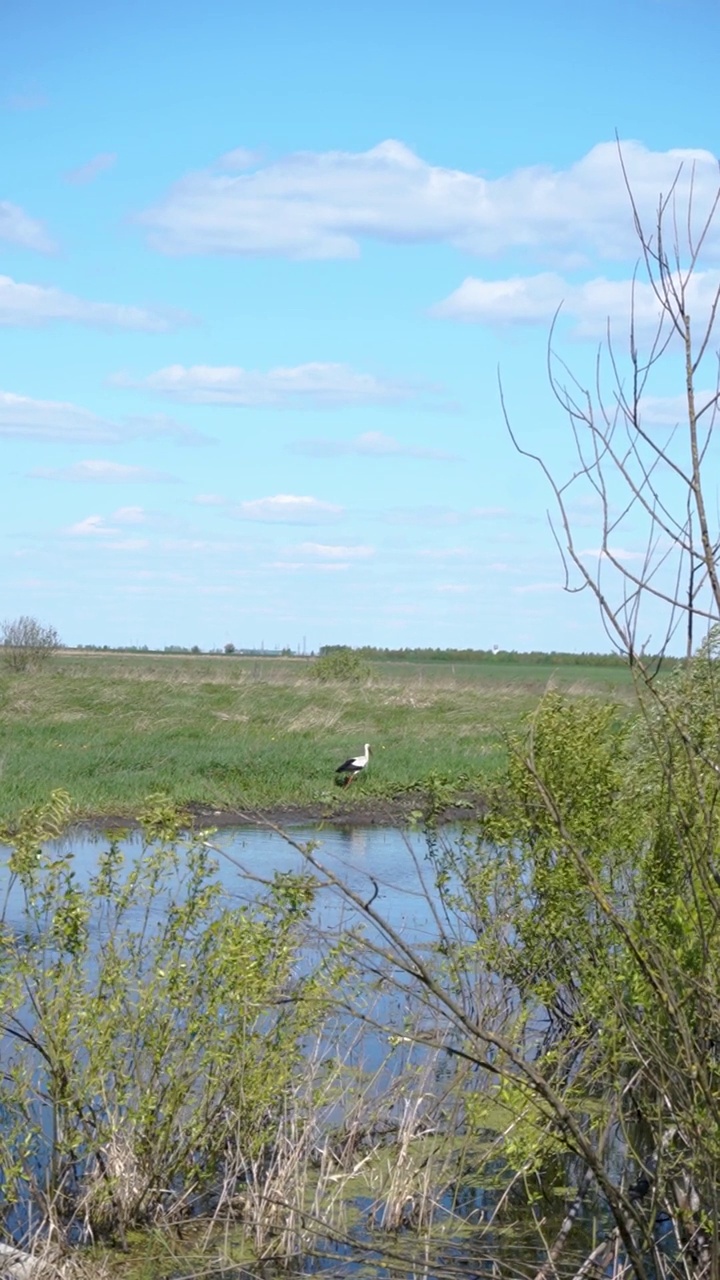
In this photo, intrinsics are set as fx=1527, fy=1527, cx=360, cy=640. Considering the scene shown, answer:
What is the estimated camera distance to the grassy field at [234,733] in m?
23.7

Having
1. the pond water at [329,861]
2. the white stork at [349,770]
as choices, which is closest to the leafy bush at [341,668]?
the white stork at [349,770]

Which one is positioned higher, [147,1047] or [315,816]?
[147,1047]

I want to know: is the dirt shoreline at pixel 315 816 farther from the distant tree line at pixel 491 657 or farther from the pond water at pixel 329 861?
the distant tree line at pixel 491 657

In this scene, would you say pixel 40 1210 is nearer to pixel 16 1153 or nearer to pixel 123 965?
pixel 16 1153

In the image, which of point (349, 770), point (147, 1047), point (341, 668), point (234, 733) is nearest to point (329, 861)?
point (349, 770)

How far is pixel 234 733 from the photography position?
31.5 m

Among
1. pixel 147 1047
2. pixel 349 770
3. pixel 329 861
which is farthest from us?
pixel 349 770

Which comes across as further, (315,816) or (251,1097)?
(315,816)

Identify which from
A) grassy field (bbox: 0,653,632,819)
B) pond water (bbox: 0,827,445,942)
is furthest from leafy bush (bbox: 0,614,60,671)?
pond water (bbox: 0,827,445,942)

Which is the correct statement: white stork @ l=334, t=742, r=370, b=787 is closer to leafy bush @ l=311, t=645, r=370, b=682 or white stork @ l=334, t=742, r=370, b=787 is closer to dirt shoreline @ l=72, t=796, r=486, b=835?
dirt shoreline @ l=72, t=796, r=486, b=835

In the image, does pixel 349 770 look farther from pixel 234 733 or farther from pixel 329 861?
pixel 234 733

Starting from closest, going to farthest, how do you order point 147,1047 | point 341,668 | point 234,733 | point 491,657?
point 147,1047 → point 234,733 → point 341,668 → point 491,657

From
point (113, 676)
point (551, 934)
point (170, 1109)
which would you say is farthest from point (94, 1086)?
point (113, 676)

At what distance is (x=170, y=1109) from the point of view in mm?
6352
